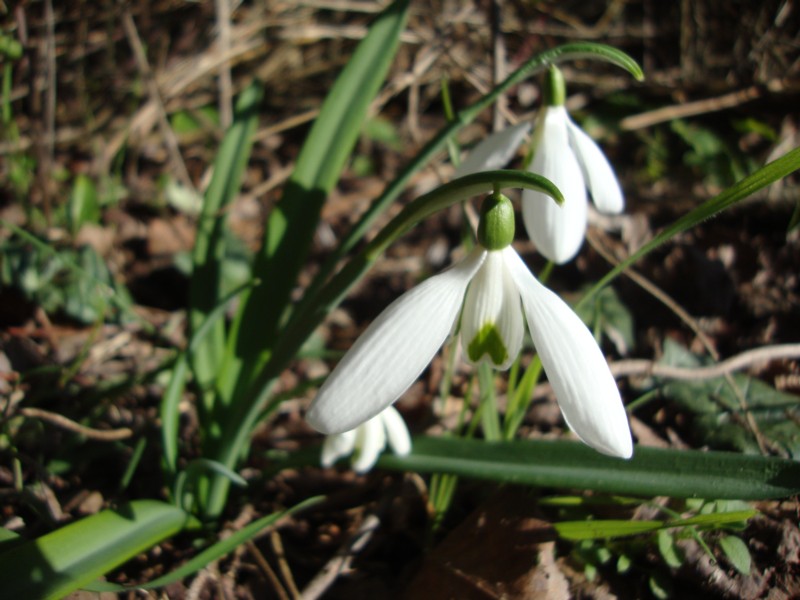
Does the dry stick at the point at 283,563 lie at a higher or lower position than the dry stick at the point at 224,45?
lower

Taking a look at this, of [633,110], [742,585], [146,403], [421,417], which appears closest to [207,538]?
[146,403]

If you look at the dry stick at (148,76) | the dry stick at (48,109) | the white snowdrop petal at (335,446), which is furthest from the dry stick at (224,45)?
the white snowdrop petal at (335,446)

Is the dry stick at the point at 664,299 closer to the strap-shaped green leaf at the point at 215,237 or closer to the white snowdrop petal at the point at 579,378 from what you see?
the white snowdrop petal at the point at 579,378

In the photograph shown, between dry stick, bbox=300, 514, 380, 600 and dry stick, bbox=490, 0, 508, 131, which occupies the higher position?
dry stick, bbox=490, 0, 508, 131

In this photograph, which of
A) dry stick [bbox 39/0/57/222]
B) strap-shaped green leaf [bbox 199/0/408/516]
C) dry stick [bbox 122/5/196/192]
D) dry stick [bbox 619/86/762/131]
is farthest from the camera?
dry stick [bbox 619/86/762/131]

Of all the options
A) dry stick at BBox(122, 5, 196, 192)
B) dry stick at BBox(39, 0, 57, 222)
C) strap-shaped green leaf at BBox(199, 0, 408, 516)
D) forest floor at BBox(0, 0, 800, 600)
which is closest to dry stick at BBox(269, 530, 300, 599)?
forest floor at BBox(0, 0, 800, 600)

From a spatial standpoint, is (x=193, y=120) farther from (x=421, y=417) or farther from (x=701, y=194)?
(x=701, y=194)

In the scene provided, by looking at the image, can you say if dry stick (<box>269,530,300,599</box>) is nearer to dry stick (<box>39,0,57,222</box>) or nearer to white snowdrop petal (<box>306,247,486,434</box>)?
white snowdrop petal (<box>306,247,486,434</box>)
